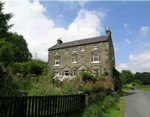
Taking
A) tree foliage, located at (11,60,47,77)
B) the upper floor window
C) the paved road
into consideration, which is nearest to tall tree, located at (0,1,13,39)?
tree foliage, located at (11,60,47,77)

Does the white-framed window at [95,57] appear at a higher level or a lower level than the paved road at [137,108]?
higher

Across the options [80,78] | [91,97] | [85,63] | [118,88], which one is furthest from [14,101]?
[118,88]

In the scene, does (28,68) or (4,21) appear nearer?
(4,21)

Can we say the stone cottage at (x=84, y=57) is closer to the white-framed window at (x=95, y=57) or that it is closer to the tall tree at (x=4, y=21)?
the white-framed window at (x=95, y=57)

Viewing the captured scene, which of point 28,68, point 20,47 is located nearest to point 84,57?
point 28,68

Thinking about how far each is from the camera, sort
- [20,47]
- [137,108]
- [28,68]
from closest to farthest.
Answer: [137,108] < [28,68] < [20,47]

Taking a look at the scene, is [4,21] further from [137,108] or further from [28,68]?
[137,108]

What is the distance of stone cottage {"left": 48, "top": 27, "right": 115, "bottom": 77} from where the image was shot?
21.8 meters

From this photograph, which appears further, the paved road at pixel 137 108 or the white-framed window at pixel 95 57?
the white-framed window at pixel 95 57

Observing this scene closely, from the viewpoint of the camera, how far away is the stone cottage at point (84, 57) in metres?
21.8

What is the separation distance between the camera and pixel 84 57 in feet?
79.3

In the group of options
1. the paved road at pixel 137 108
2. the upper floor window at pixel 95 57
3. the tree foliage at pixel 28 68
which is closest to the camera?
the paved road at pixel 137 108

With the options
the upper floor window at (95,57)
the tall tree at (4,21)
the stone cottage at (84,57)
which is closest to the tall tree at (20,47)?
the tall tree at (4,21)

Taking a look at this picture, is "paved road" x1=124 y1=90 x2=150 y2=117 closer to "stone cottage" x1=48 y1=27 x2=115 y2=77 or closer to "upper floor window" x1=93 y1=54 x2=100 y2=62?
"stone cottage" x1=48 y1=27 x2=115 y2=77
